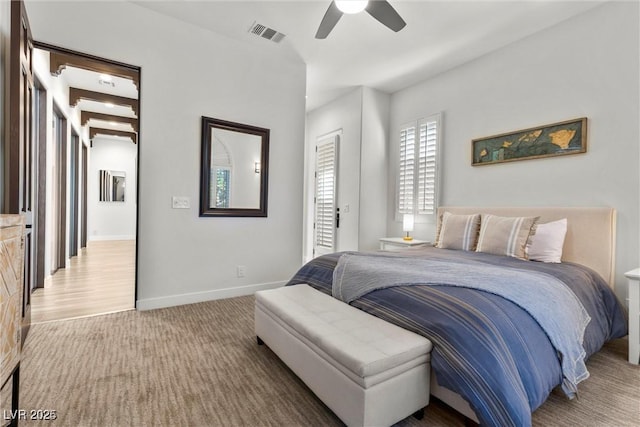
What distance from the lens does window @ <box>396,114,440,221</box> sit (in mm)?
4234

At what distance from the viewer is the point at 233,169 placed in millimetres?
3541

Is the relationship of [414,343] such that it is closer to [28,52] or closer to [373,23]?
[373,23]

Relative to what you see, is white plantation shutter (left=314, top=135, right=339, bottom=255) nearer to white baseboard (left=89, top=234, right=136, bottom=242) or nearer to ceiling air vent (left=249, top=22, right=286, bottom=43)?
ceiling air vent (left=249, top=22, right=286, bottom=43)

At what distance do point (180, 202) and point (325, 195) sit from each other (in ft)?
9.38

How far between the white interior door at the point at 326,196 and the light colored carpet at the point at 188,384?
2982mm

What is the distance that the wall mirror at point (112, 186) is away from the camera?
841 cm

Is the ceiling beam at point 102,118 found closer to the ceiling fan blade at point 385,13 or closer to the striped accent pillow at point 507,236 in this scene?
the ceiling fan blade at point 385,13

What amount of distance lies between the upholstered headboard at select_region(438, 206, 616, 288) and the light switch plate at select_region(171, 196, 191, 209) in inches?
142

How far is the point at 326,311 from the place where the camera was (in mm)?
1875

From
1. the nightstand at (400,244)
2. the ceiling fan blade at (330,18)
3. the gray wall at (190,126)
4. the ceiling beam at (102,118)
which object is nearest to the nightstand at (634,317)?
the nightstand at (400,244)

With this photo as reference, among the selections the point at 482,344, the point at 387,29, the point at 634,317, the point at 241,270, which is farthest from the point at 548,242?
the point at 241,270

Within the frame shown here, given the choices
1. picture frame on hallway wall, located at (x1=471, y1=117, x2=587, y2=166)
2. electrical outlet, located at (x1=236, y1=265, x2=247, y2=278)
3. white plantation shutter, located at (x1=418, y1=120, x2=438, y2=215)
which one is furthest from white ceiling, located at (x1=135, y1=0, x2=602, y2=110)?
electrical outlet, located at (x1=236, y1=265, x2=247, y2=278)

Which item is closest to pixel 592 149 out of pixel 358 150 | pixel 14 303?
pixel 358 150

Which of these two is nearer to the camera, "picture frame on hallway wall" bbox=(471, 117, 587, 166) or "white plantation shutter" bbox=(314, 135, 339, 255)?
"picture frame on hallway wall" bbox=(471, 117, 587, 166)
